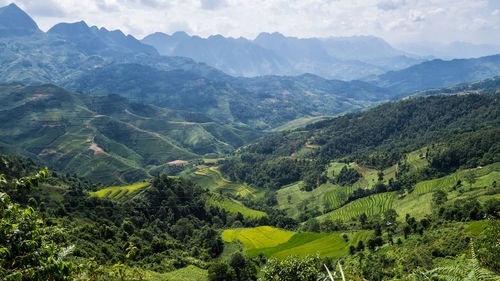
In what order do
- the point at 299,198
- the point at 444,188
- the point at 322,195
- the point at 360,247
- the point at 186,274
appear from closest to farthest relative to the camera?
the point at 186,274
the point at 360,247
the point at 444,188
the point at 322,195
the point at 299,198

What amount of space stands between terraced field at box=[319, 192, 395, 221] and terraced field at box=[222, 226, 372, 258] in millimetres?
38686

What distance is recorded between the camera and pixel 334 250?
261ft

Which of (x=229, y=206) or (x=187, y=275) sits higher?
(x=187, y=275)

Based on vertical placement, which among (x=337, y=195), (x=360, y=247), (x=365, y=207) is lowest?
(x=337, y=195)

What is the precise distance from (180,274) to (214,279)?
7616mm

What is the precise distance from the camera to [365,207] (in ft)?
422

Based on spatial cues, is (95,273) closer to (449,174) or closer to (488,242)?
(488,242)

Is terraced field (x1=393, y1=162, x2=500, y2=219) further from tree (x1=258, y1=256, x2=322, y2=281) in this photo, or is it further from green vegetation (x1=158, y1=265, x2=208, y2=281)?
tree (x1=258, y1=256, x2=322, y2=281)

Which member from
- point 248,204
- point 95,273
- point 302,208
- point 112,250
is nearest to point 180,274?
point 112,250

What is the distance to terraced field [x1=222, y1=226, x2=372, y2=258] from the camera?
80.2 metres

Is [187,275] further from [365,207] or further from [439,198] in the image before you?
[365,207]

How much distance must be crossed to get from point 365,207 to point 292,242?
55718 millimetres

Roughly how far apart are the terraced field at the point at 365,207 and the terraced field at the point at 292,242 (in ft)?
127

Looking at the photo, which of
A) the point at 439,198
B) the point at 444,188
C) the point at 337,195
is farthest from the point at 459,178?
the point at 337,195
